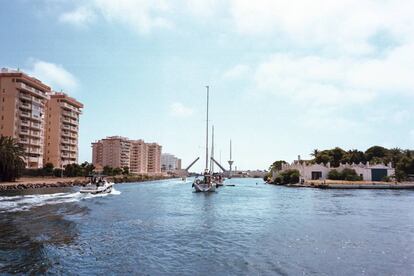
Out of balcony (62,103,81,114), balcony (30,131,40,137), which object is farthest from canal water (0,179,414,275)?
balcony (62,103,81,114)

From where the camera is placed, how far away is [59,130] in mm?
127188

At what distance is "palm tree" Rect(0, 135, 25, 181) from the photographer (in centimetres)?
7762

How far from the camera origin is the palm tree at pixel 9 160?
3056 inches

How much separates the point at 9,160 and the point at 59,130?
49.7 m

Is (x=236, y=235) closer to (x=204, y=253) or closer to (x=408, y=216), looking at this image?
(x=204, y=253)

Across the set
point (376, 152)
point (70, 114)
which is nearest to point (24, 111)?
point (70, 114)

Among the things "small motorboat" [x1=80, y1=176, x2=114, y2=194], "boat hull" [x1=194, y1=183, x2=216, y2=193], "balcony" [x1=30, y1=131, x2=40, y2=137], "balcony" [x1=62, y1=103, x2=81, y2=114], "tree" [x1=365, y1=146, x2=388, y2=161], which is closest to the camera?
"small motorboat" [x1=80, y1=176, x2=114, y2=194]

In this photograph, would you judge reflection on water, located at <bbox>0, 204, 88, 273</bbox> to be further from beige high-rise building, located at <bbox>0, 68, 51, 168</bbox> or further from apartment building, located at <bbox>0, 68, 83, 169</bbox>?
apartment building, located at <bbox>0, 68, 83, 169</bbox>

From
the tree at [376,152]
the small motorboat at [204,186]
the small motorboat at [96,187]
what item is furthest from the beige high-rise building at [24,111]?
the tree at [376,152]

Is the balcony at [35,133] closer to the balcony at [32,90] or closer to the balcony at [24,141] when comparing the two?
the balcony at [24,141]

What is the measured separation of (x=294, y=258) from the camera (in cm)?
1903

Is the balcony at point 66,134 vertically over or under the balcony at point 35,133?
over

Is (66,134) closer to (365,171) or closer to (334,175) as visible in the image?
(334,175)

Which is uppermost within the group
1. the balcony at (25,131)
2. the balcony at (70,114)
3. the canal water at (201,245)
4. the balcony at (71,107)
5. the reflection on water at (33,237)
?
the balcony at (71,107)
